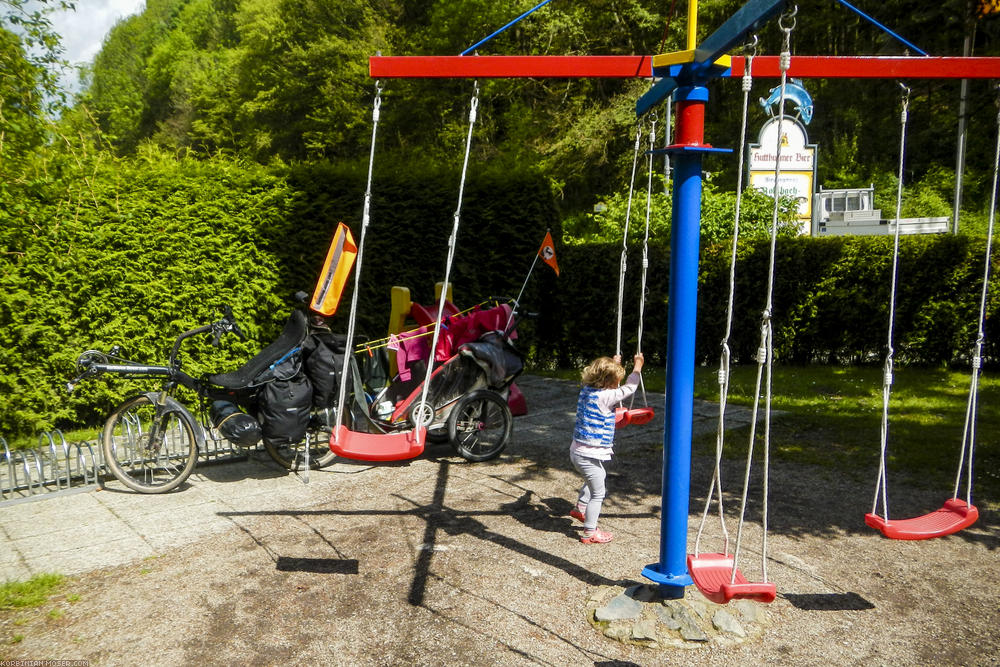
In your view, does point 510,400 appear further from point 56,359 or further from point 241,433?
point 56,359

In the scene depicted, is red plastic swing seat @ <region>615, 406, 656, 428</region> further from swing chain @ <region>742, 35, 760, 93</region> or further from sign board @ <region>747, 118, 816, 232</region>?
sign board @ <region>747, 118, 816, 232</region>

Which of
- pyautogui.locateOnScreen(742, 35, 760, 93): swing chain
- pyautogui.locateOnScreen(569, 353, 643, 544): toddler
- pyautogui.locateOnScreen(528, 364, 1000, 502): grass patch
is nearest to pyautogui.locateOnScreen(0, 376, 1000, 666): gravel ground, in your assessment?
pyautogui.locateOnScreen(569, 353, 643, 544): toddler

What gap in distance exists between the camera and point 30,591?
4621 millimetres

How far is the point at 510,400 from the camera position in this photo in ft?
30.5

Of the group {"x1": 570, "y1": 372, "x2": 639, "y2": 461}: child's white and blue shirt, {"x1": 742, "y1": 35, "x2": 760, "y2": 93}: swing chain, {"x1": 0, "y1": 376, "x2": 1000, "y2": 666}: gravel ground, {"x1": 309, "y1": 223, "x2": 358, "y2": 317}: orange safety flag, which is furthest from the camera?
{"x1": 309, "y1": 223, "x2": 358, "y2": 317}: orange safety flag

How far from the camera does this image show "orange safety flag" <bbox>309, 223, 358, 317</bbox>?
19.5ft

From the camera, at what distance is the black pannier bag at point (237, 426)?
21.0 feet

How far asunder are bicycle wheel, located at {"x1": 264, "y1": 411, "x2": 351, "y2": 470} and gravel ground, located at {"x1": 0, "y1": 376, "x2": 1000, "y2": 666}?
0.76 metres

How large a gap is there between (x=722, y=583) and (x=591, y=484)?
1696mm

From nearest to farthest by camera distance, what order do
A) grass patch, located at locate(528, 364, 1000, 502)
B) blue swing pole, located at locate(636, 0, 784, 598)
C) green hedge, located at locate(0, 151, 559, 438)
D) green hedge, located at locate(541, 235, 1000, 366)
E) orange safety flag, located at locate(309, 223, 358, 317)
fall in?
1. blue swing pole, located at locate(636, 0, 784, 598)
2. orange safety flag, located at locate(309, 223, 358, 317)
3. grass patch, located at locate(528, 364, 1000, 502)
4. green hedge, located at locate(0, 151, 559, 438)
5. green hedge, located at locate(541, 235, 1000, 366)

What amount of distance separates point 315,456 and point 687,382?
165 inches

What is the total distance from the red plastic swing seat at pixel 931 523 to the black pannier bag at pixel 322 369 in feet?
14.3

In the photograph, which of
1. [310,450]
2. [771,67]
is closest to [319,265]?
[310,450]

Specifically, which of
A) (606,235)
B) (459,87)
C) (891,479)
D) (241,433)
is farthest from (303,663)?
(459,87)
